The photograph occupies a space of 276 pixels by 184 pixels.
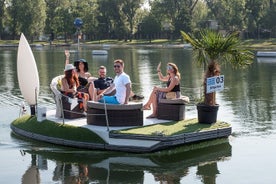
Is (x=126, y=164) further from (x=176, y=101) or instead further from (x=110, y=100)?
(x=176, y=101)

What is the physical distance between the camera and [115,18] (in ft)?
419

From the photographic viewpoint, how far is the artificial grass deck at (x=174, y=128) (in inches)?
565

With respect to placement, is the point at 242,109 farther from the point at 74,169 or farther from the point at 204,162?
the point at 74,169

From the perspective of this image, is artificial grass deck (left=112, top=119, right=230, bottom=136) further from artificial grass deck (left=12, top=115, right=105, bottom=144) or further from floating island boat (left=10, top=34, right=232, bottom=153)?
artificial grass deck (left=12, top=115, right=105, bottom=144)

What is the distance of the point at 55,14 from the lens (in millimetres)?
133125

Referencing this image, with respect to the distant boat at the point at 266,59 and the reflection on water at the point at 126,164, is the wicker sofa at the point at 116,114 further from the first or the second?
the distant boat at the point at 266,59

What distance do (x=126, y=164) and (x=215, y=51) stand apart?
14.2 ft

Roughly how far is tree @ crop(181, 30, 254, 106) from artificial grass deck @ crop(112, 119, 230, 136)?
0.68 m

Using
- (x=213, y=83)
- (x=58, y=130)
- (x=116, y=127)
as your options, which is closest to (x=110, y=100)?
(x=116, y=127)

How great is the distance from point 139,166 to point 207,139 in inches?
107

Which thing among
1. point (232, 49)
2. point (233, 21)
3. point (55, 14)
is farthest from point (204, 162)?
point (55, 14)

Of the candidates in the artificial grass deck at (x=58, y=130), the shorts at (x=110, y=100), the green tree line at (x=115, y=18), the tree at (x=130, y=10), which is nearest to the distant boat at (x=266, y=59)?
the artificial grass deck at (x=58, y=130)

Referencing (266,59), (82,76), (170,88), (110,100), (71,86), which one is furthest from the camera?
(266,59)

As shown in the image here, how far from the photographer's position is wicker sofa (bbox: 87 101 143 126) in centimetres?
1485
